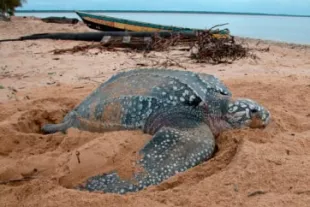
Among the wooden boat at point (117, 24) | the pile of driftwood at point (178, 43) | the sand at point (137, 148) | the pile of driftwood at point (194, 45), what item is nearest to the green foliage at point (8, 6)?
the wooden boat at point (117, 24)

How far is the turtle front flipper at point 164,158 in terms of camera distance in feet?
5.83

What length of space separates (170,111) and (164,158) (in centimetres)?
45

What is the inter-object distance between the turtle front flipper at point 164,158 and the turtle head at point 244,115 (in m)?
0.27

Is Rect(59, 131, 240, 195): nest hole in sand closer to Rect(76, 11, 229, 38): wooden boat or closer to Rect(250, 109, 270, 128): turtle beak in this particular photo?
Rect(250, 109, 270, 128): turtle beak

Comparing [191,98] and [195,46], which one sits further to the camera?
[195,46]

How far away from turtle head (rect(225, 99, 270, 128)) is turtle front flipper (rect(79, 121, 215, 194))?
0.27m

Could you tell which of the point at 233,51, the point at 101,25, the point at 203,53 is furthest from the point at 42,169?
the point at 101,25

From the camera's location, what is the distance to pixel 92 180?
5.97ft

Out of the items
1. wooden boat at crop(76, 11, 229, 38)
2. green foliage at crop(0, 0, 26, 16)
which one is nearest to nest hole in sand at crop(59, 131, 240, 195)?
wooden boat at crop(76, 11, 229, 38)

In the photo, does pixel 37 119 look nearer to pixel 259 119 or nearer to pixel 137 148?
pixel 137 148

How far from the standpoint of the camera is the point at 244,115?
243 cm

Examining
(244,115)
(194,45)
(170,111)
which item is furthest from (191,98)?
(194,45)

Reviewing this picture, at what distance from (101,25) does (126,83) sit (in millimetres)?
8971

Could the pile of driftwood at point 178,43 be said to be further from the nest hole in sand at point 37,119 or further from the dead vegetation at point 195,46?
the nest hole in sand at point 37,119
